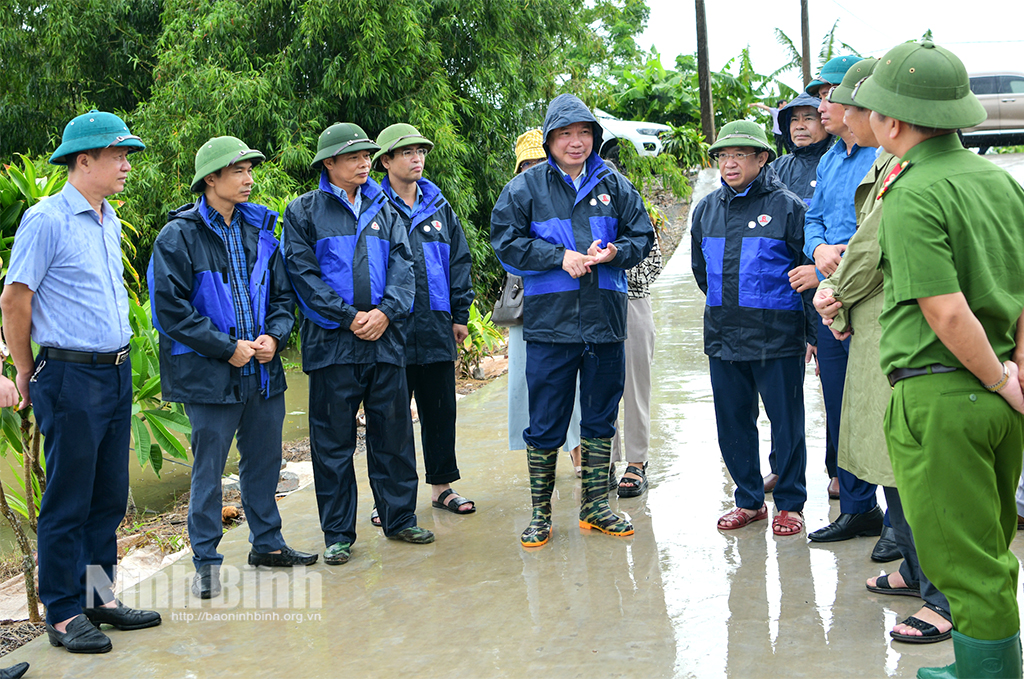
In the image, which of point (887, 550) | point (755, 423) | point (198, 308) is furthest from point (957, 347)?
point (198, 308)

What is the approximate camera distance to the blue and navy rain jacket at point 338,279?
418 centimetres

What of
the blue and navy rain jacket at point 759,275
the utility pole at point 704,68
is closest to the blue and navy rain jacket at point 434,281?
the blue and navy rain jacket at point 759,275

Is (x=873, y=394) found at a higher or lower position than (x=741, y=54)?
lower

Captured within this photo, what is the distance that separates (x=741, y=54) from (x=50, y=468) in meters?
24.5

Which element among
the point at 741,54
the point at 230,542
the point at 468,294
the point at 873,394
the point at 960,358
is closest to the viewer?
the point at 960,358

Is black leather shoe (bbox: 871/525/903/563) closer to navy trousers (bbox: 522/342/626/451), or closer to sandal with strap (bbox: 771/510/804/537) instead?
sandal with strap (bbox: 771/510/804/537)

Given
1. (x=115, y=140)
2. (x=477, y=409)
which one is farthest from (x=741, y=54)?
(x=115, y=140)

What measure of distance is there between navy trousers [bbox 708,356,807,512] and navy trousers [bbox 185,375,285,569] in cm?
215

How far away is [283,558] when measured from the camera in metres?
4.10

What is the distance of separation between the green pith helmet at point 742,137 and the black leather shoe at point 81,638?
3302 millimetres

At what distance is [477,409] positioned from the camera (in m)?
6.97

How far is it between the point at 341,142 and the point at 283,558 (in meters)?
1.98

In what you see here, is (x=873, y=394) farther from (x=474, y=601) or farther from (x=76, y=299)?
(x=76, y=299)

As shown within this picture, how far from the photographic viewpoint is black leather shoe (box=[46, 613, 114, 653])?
130 inches
